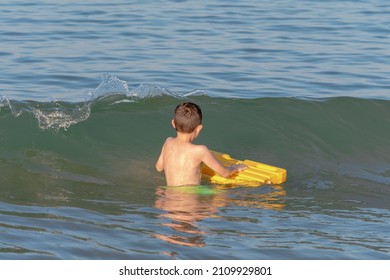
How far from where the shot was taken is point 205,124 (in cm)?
1130

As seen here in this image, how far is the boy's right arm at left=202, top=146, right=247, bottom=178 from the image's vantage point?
8602 millimetres

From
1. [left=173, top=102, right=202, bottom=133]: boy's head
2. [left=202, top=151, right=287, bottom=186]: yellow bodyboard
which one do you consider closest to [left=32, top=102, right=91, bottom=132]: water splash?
[left=202, top=151, right=287, bottom=186]: yellow bodyboard

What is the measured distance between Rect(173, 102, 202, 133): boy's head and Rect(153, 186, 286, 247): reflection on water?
516 mm

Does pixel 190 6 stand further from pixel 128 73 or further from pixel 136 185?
pixel 136 185

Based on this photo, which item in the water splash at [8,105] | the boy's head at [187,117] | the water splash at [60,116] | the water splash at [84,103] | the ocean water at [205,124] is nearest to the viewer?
the ocean water at [205,124]

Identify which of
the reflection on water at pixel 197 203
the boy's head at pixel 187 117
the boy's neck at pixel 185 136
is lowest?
the reflection on water at pixel 197 203

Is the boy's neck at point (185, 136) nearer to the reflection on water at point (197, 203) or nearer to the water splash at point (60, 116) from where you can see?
the reflection on water at point (197, 203)

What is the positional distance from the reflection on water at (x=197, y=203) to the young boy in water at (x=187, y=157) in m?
0.11

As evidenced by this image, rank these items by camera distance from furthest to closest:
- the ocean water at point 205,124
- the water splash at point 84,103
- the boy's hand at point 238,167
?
the water splash at point 84,103 < the boy's hand at point 238,167 < the ocean water at point 205,124

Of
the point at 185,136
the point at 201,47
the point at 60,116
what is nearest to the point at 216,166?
the point at 185,136

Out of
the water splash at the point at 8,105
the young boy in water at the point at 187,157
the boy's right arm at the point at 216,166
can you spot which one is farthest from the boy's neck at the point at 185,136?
the water splash at the point at 8,105

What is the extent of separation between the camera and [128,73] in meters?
13.6

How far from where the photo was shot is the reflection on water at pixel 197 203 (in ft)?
24.1

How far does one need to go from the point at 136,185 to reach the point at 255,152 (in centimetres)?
178
